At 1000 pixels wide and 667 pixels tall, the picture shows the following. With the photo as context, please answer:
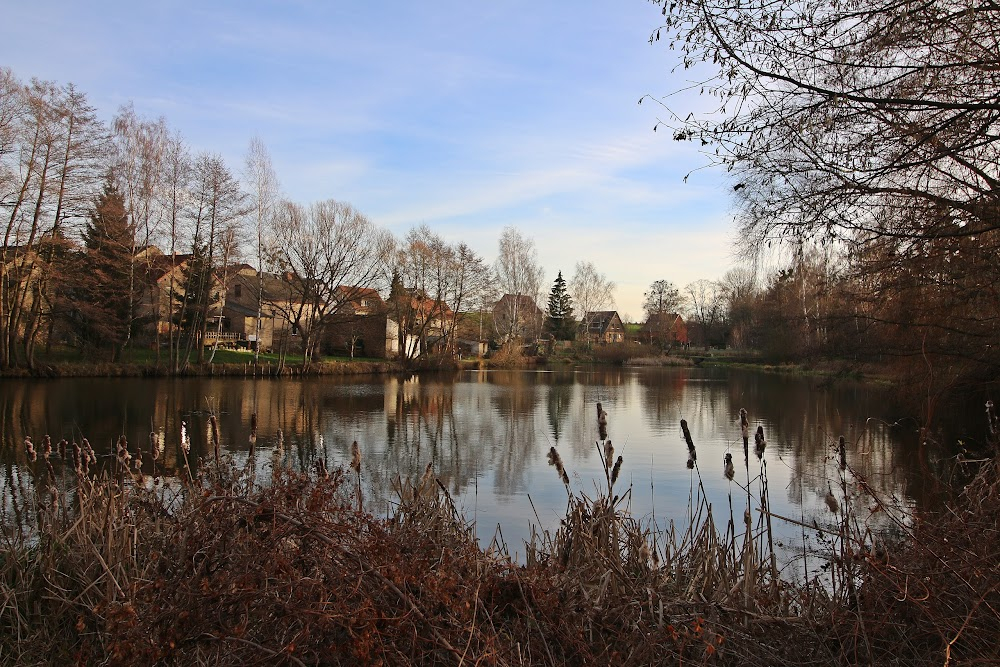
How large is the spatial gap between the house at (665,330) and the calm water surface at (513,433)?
41.9 meters

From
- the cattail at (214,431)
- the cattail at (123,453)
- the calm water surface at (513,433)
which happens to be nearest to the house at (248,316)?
the calm water surface at (513,433)

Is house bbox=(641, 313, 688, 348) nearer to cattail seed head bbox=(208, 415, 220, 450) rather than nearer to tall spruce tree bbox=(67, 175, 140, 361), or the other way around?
tall spruce tree bbox=(67, 175, 140, 361)

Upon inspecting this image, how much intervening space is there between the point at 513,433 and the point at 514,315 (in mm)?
43200

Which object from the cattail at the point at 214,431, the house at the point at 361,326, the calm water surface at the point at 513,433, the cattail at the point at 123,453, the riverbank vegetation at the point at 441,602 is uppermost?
the house at the point at 361,326

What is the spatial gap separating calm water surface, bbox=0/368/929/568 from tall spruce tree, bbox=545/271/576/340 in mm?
42493

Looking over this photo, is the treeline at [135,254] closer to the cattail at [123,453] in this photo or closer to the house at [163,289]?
the house at [163,289]

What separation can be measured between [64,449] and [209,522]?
288 centimetres

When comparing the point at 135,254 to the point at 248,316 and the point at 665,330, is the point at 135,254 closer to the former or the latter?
the point at 248,316

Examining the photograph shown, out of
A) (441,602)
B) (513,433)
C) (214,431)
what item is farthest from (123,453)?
(513,433)

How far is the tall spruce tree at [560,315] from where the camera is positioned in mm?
73875

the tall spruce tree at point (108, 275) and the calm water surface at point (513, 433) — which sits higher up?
the tall spruce tree at point (108, 275)

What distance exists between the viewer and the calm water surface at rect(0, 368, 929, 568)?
970cm

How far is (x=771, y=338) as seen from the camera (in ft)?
157

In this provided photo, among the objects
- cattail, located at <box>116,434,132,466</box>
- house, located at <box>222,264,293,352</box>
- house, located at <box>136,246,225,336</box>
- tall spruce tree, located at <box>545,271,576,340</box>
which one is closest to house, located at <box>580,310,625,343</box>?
tall spruce tree, located at <box>545,271,576,340</box>
